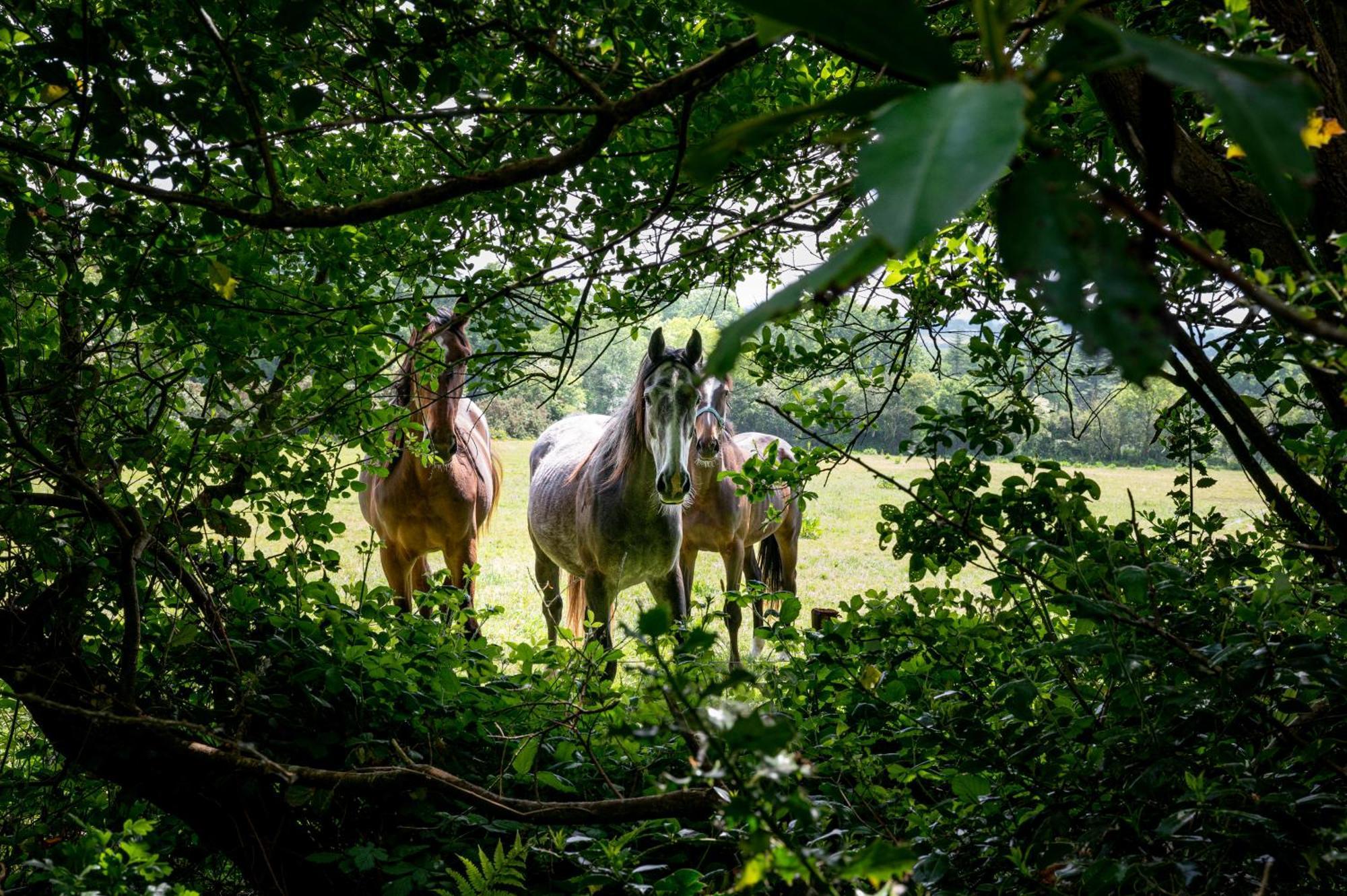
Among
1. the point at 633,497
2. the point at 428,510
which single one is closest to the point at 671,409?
the point at 633,497

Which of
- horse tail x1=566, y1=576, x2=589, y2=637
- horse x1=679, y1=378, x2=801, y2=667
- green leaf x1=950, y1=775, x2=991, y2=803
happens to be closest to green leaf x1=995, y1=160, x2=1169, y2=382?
green leaf x1=950, y1=775, x2=991, y2=803

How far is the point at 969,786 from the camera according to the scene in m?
1.31

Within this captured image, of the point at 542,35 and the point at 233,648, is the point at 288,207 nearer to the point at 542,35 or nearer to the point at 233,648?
the point at 542,35

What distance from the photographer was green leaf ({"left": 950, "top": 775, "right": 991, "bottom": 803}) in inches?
51.4

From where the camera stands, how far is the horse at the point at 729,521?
5.84 meters

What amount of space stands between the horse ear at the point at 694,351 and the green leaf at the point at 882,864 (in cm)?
361

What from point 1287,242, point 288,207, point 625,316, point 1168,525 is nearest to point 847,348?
point 625,316

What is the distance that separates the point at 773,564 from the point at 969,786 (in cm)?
671

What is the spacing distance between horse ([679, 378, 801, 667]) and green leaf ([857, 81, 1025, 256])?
5.02 metres

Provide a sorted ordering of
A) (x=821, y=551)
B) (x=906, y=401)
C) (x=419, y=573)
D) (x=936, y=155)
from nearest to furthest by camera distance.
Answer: (x=936, y=155) → (x=419, y=573) → (x=821, y=551) → (x=906, y=401)

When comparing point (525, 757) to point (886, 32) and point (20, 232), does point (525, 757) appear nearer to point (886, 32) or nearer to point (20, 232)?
point (20, 232)

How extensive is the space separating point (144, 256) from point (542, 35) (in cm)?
90

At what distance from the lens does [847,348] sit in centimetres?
239

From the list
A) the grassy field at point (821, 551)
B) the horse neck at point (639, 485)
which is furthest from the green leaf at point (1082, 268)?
the horse neck at point (639, 485)
